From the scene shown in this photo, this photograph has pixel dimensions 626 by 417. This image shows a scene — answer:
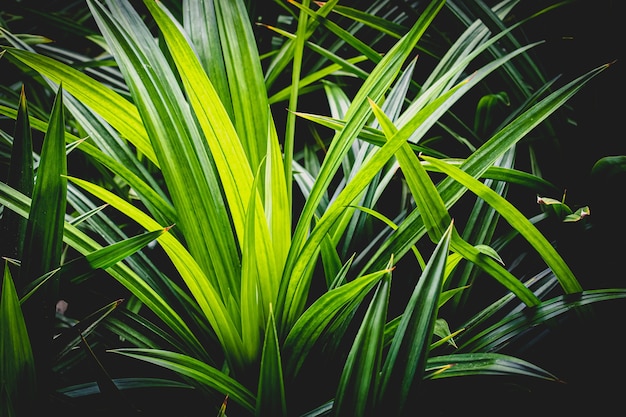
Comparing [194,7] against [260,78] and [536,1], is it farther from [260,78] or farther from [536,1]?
[536,1]

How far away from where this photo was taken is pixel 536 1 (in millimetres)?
804

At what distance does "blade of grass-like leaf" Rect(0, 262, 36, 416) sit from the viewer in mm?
369

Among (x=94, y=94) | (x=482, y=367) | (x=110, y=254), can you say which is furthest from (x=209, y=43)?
(x=482, y=367)

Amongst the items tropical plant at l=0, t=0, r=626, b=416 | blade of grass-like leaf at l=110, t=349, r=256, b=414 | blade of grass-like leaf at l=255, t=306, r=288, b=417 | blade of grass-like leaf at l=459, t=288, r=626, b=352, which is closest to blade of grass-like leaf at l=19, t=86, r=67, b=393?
tropical plant at l=0, t=0, r=626, b=416

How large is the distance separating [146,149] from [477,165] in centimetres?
44

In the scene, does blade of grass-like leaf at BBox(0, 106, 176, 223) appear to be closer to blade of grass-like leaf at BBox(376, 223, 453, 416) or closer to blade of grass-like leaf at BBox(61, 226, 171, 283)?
blade of grass-like leaf at BBox(61, 226, 171, 283)

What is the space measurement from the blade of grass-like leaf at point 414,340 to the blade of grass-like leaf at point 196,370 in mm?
164

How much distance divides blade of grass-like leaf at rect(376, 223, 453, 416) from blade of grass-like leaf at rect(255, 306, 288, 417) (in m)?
0.10

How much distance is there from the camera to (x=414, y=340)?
0.39 metres

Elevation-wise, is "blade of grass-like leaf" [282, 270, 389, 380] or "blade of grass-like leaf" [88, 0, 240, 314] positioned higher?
"blade of grass-like leaf" [88, 0, 240, 314]

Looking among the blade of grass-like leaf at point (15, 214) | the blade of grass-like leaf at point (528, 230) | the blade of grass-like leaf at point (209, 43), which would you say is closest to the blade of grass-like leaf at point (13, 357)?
the blade of grass-like leaf at point (15, 214)

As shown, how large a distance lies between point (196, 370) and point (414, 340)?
0.77 ft

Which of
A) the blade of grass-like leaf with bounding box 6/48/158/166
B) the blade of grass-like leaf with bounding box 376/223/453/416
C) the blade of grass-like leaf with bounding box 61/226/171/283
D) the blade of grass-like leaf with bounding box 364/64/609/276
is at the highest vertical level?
the blade of grass-like leaf with bounding box 6/48/158/166

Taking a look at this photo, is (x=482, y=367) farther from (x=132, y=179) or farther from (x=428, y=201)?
(x=132, y=179)
